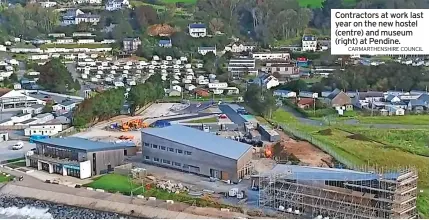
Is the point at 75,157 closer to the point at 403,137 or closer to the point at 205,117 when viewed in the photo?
the point at 205,117

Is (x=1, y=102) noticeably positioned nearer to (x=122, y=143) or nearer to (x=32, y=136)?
(x=32, y=136)

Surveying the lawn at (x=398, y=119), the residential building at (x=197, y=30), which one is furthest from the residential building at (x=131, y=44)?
the lawn at (x=398, y=119)

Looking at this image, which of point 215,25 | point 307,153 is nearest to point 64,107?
point 307,153

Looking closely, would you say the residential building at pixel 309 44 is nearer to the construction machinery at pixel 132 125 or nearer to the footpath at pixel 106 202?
the construction machinery at pixel 132 125

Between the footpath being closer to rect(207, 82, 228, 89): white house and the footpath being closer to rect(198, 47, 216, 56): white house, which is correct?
rect(207, 82, 228, 89): white house

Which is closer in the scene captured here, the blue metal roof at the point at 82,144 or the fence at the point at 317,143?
the blue metal roof at the point at 82,144

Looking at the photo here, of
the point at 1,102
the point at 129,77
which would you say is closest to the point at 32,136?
the point at 1,102
